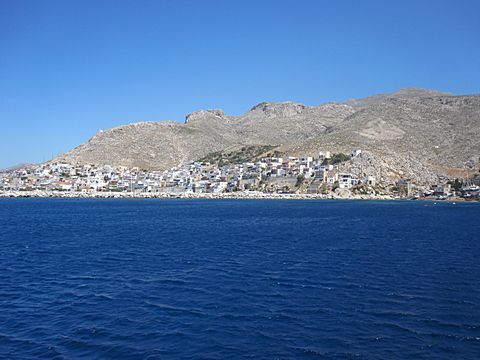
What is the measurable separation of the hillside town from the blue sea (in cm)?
9507

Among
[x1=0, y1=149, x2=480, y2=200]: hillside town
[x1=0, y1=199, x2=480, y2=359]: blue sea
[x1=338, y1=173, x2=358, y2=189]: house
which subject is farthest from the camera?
[x1=338, y1=173, x2=358, y2=189]: house

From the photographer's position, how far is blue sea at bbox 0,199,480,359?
15.2 metres

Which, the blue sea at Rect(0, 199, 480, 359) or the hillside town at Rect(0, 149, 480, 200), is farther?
the hillside town at Rect(0, 149, 480, 200)

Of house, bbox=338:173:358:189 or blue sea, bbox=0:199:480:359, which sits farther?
house, bbox=338:173:358:189

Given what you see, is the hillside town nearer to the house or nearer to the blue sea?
the house

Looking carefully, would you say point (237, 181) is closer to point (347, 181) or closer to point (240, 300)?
point (347, 181)

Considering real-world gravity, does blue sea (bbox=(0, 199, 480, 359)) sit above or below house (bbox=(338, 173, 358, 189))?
below

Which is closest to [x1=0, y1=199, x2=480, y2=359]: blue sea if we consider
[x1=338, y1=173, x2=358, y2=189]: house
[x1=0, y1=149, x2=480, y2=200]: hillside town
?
[x1=338, y1=173, x2=358, y2=189]: house

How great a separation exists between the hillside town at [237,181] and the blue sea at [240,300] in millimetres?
95071

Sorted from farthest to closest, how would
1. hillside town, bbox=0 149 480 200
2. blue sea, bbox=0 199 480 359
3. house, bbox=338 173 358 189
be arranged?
house, bbox=338 173 358 189, hillside town, bbox=0 149 480 200, blue sea, bbox=0 199 480 359

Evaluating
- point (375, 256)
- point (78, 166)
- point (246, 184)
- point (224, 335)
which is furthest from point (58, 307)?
point (78, 166)

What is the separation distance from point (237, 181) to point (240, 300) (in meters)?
136

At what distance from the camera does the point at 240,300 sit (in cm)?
2050

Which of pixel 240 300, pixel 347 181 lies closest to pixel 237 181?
pixel 347 181
